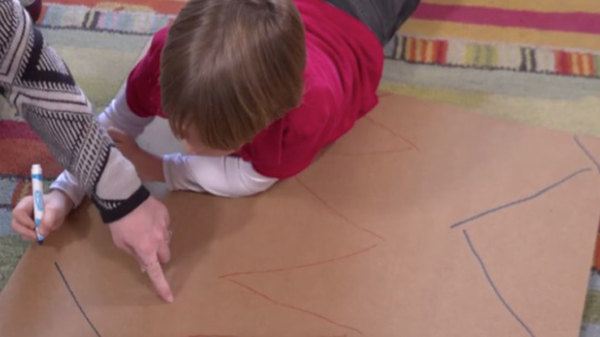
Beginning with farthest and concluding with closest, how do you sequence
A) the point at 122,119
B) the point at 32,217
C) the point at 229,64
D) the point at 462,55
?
1. the point at 462,55
2. the point at 122,119
3. the point at 32,217
4. the point at 229,64

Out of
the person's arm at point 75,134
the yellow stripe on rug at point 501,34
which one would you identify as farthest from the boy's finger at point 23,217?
the yellow stripe on rug at point 501,34

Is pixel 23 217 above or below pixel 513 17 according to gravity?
below

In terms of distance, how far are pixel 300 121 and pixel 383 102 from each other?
0.86 feet

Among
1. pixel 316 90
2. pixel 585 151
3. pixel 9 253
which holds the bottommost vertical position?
pixel 9 253

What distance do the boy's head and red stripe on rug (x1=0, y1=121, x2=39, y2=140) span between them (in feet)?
1.31

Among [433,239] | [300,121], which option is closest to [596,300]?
[433,239]

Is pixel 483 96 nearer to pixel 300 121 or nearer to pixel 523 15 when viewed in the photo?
pixel 523 15

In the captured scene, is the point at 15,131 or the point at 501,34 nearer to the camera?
the point at 15,131

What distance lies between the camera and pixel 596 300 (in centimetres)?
78

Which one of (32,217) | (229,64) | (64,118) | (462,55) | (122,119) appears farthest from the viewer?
(462,55)

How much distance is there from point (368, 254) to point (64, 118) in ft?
1.29

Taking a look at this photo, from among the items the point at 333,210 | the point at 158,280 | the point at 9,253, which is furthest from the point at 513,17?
the point at 9,253

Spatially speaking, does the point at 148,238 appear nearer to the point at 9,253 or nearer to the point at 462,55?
the point at 9,253

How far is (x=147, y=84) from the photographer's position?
0.81 m
